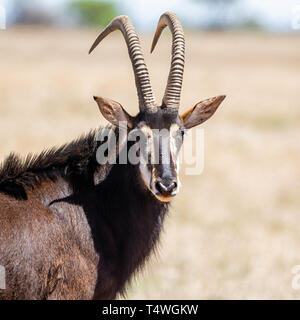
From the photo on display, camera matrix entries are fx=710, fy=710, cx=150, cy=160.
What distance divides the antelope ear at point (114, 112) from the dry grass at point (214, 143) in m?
2.32

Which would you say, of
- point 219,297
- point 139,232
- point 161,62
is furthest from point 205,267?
point 161,62

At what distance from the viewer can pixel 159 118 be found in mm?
7977

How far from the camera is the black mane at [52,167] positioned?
→ 788 cm

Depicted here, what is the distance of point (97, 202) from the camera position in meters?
8.12

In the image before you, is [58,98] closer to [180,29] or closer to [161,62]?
[161,62]

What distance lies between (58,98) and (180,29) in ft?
64.7

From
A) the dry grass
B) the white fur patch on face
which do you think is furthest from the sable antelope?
the dry grass

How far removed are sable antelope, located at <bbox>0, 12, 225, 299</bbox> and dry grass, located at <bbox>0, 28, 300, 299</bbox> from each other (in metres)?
2.10

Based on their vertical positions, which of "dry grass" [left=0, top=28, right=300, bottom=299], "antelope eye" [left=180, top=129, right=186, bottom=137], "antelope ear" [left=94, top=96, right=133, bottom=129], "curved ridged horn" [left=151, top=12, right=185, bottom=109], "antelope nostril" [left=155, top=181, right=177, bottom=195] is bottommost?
"dry grass" [left=0, top=28, right=300, bottom=299]

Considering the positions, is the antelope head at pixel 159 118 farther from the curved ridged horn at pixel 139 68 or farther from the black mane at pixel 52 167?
the black mane at pixel 52 167

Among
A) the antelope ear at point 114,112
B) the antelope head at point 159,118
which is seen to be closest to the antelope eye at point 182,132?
the antelope head at point 159,118

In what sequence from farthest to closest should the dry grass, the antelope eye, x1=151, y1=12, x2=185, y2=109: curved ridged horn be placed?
the dry grass → x1=151, y1=12, x2=185, y2=109: curved ridged horn → the antelope eye

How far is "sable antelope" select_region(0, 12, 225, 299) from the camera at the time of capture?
24.3ft

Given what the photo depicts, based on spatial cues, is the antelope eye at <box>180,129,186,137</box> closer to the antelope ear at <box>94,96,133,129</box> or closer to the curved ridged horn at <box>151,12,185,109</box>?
the curved ridged horn at <box>151,12,185,109</box>
